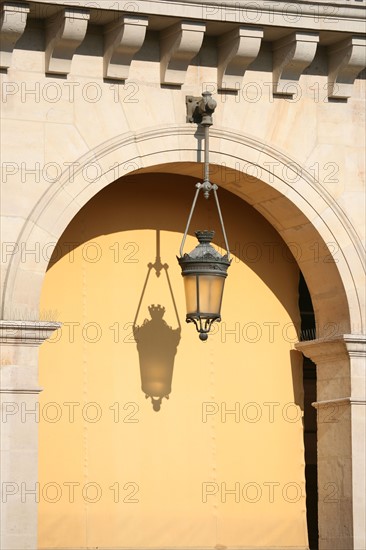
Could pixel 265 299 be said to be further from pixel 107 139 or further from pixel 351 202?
pixel 107 139

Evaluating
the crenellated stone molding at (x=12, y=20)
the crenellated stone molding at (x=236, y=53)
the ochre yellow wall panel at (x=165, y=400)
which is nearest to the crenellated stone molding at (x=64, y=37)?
the crenellated stone molding at (x=12, y=20)

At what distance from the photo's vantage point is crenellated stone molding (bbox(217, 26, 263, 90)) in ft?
37.6

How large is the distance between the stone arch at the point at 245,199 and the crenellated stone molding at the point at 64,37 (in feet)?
2.31

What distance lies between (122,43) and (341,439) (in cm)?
364

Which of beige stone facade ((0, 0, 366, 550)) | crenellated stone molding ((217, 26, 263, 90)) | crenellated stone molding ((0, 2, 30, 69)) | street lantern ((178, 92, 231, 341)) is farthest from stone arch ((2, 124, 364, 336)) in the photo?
crenellated stone molding ((0, 2, 30, 69))

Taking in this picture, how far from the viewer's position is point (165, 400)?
12266mm

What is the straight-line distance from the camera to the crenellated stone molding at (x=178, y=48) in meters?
11.3

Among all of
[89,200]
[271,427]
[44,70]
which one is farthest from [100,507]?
[44,70]

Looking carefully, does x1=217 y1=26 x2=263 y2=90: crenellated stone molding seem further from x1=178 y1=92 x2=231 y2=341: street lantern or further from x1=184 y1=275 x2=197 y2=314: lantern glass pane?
x1=184 y1=275 x2=197 y2=314: lantern glass pane

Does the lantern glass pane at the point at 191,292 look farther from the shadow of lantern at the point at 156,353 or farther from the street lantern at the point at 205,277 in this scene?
the shadow of lantern at the point at 156,353

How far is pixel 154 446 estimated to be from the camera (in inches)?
478

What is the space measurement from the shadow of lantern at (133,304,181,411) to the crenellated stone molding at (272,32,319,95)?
84.2 inches

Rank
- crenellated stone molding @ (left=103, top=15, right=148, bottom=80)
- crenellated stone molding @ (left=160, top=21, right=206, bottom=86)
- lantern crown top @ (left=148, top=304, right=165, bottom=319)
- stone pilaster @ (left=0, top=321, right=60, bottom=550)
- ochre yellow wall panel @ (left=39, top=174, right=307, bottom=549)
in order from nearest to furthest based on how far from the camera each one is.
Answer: stone pilaster @ (left=0, top=321, right=60, bottom=550) < crenellated stone molding @ (left=103, top=15, right=148, bottom=80) < crenellated stone molding @ (left=160, top=21, right=206, bottom=86) < ochre yellow wall panel @ (left=39, top=174, right=307, bottom=549) < lantern crown top @ (left=148, top=304, right=165, bottom=319)

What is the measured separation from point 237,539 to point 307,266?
237cm
